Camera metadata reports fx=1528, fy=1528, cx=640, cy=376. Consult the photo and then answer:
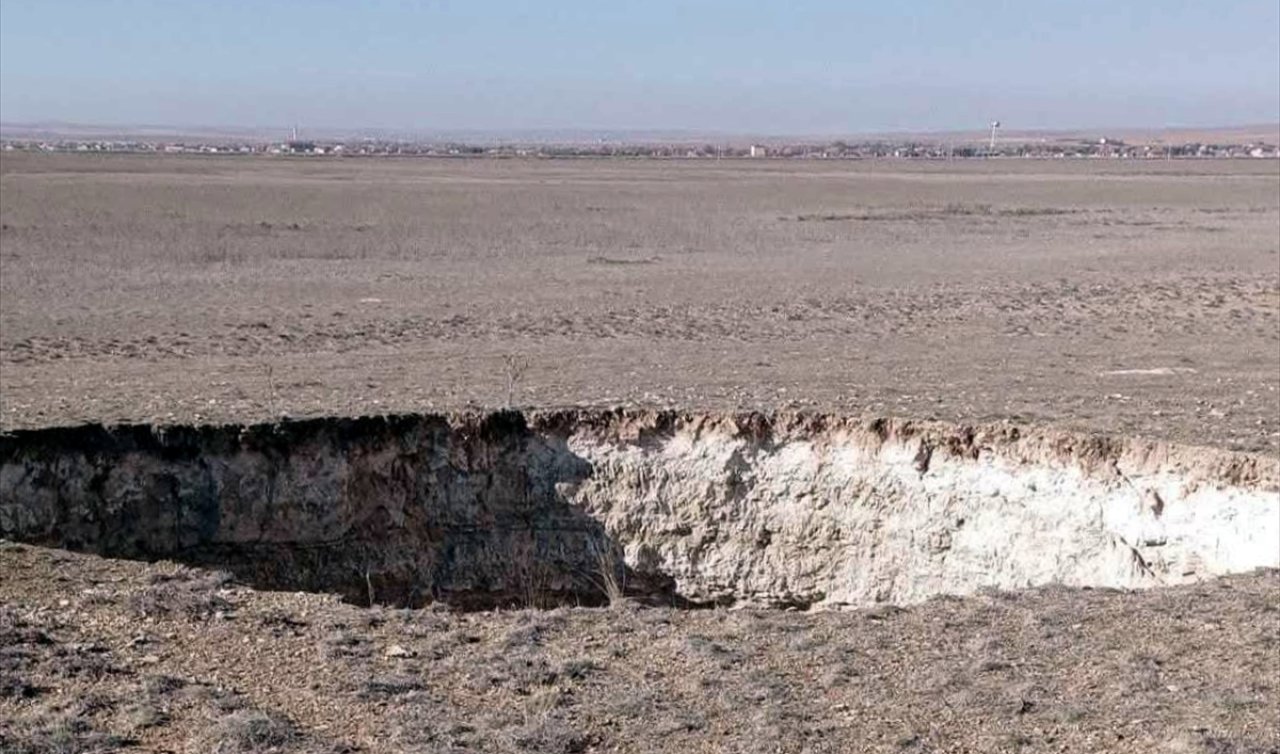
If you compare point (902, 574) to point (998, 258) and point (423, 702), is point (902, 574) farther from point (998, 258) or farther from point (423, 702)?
point (998, 258)

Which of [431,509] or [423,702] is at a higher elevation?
[423,702]

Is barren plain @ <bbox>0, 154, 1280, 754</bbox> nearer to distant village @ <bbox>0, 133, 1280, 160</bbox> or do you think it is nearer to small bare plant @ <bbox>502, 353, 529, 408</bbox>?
small bare plant @ <bbox>502, 353, 529, 408</bbox>

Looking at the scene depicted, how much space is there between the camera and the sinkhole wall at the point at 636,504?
465 inches

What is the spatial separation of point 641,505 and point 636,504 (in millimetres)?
45

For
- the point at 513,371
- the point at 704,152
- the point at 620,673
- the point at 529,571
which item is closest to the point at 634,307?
the point at 513,371

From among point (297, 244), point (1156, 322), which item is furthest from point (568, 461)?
point (297, 244)

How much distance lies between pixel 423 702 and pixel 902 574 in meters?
6.79

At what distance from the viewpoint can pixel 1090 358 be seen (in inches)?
722

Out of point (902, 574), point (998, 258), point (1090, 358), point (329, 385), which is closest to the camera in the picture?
point (902, 574)

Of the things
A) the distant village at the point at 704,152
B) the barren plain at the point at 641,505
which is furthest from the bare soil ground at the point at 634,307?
the distant village at the point at 704,152

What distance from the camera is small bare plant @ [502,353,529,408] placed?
46.6 ft

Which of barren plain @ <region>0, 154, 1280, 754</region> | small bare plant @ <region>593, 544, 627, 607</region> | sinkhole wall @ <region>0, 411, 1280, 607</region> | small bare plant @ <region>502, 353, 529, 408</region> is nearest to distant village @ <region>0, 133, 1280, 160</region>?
barren plain @ <region>0, 154, 1280, 754</region>

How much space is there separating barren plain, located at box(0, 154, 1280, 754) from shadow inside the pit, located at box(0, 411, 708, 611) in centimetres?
3

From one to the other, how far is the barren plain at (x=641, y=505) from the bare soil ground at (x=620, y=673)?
1.1 inches
